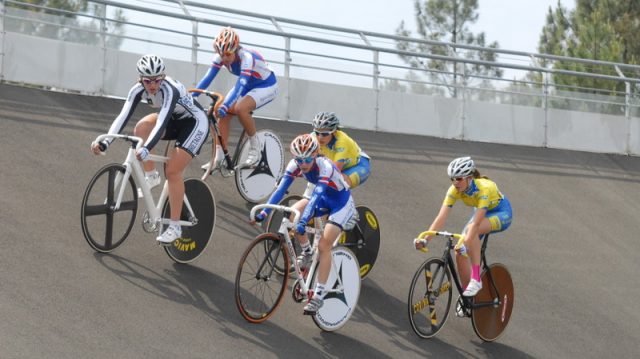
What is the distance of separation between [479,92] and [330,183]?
32.1 feet

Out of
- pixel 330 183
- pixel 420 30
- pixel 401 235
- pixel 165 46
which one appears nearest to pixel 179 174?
pixel 330 183

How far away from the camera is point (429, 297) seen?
33.4 feet

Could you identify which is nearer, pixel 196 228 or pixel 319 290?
pixel 319 290

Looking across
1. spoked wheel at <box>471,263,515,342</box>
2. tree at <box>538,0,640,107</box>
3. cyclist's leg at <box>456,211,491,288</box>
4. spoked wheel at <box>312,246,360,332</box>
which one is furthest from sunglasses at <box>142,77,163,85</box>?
tree at <box>538,0,640,107</box>

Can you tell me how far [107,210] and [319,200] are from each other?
71.6 inches

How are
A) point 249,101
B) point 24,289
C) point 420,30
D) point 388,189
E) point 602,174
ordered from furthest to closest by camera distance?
point 420,30, point 602,174, point 388,189, point 249,101, point 24,289

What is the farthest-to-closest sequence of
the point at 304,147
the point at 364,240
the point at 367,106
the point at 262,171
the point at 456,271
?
the point at 367,106
the point at 262,171
the point at 364,240
the point at 456,271
the point at 304,147

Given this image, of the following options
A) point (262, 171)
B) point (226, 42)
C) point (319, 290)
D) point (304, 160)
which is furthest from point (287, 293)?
point (226, 42)

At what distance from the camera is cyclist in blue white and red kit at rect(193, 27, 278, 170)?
37.2ft

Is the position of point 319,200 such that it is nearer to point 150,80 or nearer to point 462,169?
point 462,169

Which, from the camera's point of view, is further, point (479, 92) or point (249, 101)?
point (479, 92)

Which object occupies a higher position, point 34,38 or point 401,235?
point 34,38

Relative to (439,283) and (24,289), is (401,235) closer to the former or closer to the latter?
(439,283)

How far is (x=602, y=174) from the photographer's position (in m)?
17.8
